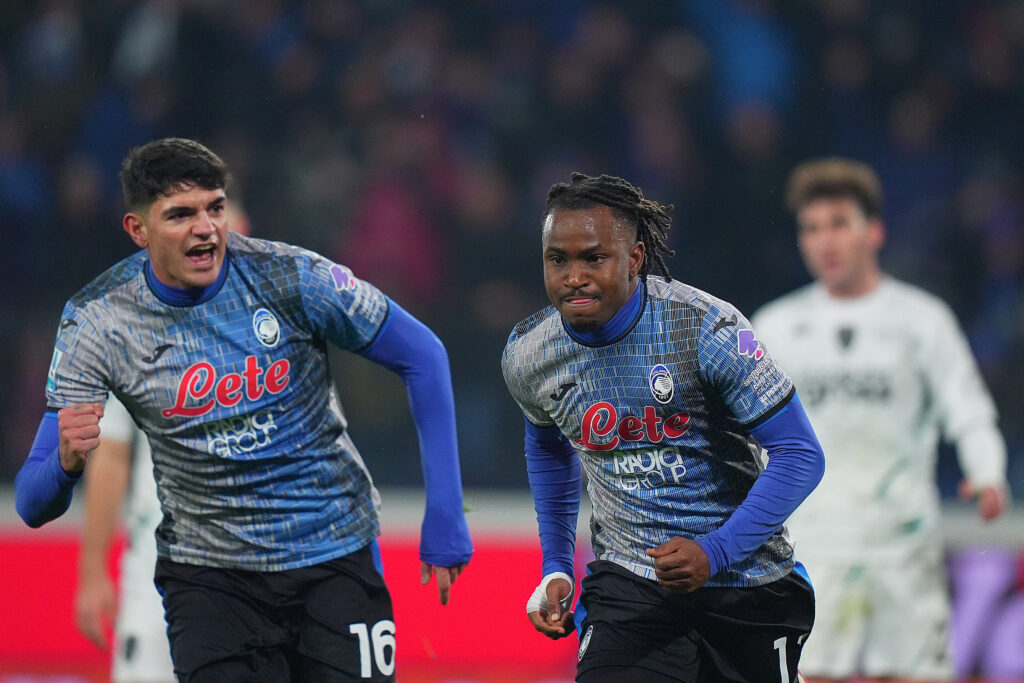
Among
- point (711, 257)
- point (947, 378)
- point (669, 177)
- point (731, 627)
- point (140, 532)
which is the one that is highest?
point (669, 177)

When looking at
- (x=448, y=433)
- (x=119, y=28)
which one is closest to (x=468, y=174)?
(x=119, y=28)

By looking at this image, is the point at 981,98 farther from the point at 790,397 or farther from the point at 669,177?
the point at 790,397

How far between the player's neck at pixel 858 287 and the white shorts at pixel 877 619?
1.11 m

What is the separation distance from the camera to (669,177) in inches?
320

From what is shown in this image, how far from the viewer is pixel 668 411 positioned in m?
3.29

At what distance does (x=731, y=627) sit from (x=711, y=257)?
441cm

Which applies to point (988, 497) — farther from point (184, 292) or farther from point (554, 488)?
point (184, 292)

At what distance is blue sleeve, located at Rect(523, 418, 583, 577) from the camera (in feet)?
11.9

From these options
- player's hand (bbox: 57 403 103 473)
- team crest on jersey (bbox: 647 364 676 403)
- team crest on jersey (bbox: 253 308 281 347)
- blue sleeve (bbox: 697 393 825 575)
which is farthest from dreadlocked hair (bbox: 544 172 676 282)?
player's hand (bbox: 57 403 103 473)

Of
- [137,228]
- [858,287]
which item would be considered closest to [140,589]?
[137,228]

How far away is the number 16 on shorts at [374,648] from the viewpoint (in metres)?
3.56

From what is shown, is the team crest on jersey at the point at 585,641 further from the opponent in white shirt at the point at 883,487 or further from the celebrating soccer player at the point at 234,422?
the opponent in white shirt at the point at 883,487

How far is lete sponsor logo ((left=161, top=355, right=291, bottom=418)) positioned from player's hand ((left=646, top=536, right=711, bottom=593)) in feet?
3.77

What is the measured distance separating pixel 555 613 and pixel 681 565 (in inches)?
21.8
